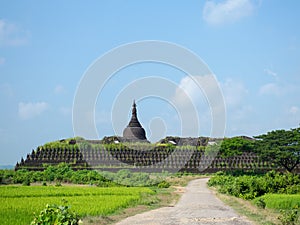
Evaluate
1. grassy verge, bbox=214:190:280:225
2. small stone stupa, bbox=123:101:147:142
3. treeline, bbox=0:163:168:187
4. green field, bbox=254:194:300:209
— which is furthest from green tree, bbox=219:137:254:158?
green field, bbox=254:194:300:209

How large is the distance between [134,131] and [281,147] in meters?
33.8

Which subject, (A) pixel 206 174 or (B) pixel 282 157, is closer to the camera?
(B) pixel 282 157

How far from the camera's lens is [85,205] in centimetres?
2000

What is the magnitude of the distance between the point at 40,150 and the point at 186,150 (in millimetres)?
18232

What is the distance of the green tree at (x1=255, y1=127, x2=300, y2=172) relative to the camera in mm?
42656

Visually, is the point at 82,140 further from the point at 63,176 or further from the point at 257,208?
the point at 257,208

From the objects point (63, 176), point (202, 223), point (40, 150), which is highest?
point (40, 150)

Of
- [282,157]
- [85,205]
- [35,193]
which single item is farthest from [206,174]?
[85,205]

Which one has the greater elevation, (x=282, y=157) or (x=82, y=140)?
(x=82, y=140)

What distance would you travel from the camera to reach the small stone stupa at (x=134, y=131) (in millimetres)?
72250

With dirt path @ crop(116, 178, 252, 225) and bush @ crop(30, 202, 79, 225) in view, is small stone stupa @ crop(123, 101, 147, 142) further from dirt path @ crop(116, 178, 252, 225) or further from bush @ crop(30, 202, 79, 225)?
bush @ crop(30, 202, 79, 225)

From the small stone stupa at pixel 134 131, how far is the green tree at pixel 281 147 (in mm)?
29111

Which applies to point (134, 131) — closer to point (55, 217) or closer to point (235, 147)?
point (235, 147)

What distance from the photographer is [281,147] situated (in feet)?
141
